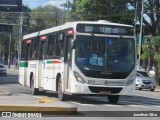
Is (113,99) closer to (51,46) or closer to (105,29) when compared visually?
(105,29)

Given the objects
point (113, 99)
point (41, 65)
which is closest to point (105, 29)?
point (113, 99)

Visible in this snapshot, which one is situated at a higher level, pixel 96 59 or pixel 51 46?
pixel 51 46

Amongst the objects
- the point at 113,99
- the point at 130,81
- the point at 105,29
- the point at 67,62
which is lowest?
the point at 113,99

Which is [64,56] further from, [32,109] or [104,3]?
[104,3]

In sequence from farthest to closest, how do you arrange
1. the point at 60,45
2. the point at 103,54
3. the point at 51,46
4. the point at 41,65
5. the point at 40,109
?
the point at 41,65 < the point at 51,46 < the point at 60,45 < the point at 103,54 < the point at 40,109

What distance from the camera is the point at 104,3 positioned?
51.7 m

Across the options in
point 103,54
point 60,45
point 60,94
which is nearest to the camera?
point 103,54

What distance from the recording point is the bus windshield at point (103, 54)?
19.7 meters

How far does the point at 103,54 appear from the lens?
65.0 ft

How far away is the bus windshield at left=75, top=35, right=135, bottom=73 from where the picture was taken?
1972cm

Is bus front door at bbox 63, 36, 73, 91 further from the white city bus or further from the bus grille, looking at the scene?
the bus grille

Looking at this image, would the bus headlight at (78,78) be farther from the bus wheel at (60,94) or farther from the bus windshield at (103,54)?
the bus wheel at (60,94)

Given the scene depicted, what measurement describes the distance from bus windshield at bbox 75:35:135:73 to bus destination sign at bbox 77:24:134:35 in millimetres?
281

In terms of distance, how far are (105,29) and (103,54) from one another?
1.14m
